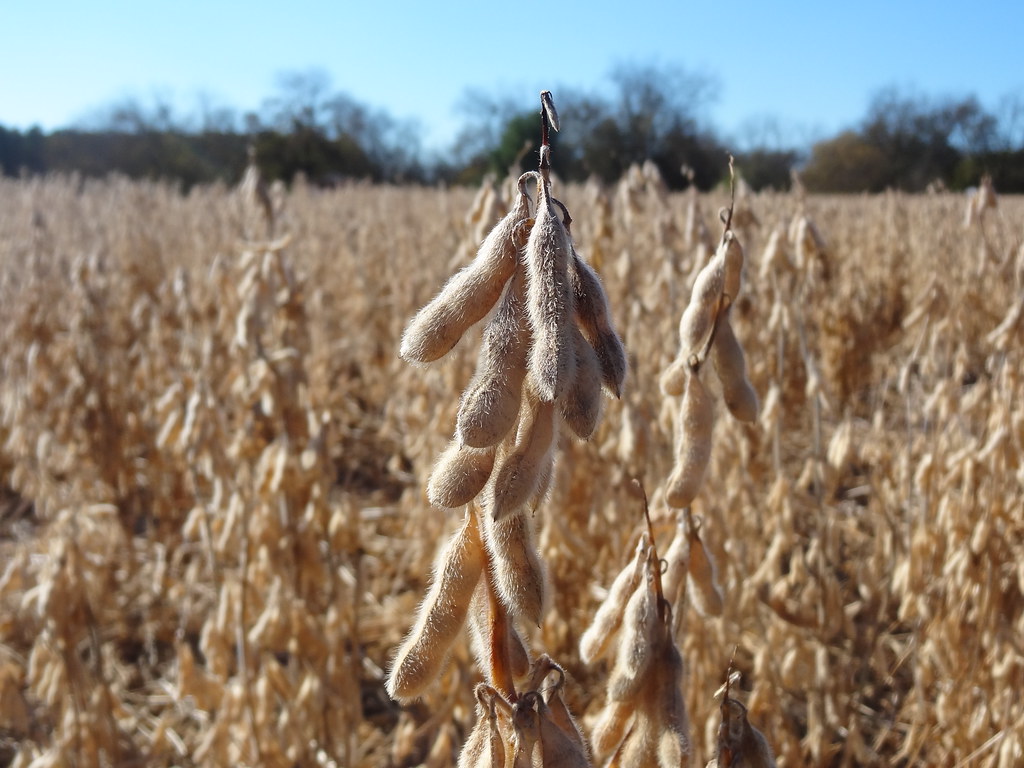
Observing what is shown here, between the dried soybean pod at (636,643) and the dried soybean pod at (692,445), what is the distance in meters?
0.13

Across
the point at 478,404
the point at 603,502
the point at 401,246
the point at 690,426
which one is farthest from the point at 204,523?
the point at 401,246

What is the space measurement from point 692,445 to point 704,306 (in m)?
0.17

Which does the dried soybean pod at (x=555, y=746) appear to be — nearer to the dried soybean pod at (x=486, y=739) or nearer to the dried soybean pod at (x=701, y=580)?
the dried soybean pod at (x=486, y=739)

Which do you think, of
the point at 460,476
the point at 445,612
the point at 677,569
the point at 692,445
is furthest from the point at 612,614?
the point at 460,476

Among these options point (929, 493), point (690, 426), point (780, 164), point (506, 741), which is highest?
point (780, 164)

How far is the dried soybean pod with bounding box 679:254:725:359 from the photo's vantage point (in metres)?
0.94

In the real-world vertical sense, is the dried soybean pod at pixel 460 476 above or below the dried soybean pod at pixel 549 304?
below

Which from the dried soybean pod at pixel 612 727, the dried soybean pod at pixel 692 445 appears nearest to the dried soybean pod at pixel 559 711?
the dried soybean pod at pixel 612 727

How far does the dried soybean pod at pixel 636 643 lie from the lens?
0.83 m

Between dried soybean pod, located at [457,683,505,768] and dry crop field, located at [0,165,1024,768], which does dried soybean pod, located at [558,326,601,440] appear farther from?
dry crop field, located at [0,165,1024,768]

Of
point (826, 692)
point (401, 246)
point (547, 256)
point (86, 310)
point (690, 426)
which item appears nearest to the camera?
point (547, 256)

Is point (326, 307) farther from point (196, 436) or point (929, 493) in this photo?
point (929, 493)

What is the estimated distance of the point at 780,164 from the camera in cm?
516

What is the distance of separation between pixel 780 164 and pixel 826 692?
3.80 m
